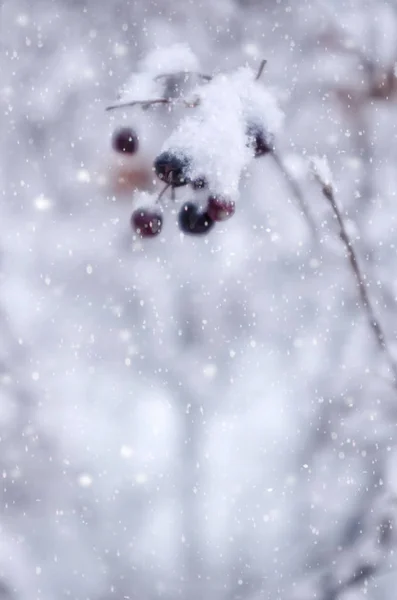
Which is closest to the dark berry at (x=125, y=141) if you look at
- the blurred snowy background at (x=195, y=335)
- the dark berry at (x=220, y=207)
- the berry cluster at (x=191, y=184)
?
the berry cluster at (x=191, y=184)

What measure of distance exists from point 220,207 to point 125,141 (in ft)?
1.01

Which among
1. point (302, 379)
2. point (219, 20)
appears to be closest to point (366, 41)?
point (219, 20)

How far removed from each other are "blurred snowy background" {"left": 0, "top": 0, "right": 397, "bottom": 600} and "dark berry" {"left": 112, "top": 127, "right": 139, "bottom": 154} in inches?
43.5

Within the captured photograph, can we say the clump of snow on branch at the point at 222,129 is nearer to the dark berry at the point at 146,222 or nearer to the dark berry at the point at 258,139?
the dark berry at the point at 258,139

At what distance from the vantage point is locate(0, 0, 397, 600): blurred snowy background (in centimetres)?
248

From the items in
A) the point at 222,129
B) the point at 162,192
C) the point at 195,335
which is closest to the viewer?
the point at 222,129

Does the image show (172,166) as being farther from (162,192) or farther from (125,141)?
(125,141)

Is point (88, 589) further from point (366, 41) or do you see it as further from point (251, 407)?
point (366, 41)

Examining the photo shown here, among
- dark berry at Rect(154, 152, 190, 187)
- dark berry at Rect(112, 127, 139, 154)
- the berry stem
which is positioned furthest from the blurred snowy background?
dark berry at Rect(154, 152, 190, 187)

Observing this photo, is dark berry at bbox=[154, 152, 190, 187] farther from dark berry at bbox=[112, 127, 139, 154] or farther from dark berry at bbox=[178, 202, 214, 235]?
dark berry at bbox=[112, 127, 139, 154]

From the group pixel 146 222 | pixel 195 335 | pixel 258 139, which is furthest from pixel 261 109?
pixel 195 335

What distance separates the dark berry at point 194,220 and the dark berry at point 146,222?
3.9 inches

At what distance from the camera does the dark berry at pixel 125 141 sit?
136cm

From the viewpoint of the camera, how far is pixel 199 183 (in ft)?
3.59
